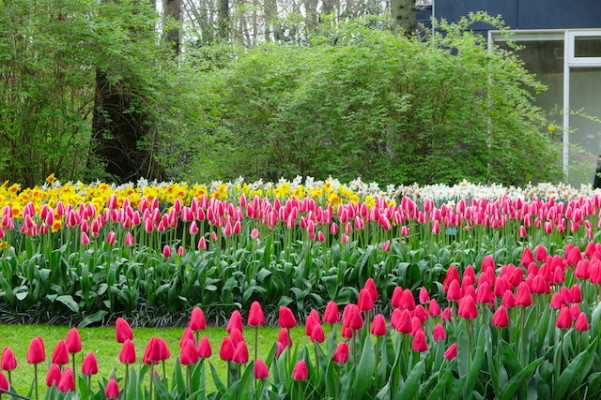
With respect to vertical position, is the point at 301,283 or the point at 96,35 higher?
the point at 96,35

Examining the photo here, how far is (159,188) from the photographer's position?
28.3ft

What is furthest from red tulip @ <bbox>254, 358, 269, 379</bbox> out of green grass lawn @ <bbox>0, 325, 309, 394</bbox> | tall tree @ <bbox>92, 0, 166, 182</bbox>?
tall tree @ <bbox>92, 0, 166, 182</bbox>

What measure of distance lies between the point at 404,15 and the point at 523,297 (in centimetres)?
1322

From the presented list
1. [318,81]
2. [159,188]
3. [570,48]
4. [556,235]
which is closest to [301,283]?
[556,235]

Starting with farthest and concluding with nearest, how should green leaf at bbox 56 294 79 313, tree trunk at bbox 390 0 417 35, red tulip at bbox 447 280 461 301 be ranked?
tree trunk at bbox 390 0 417 35
green leaf at bbox 56 294 79 313
red tulip at bbox 447 280 461 301

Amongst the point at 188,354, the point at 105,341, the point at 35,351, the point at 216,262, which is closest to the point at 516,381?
the point at 188,354

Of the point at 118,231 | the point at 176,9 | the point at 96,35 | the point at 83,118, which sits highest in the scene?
the point at 176,9

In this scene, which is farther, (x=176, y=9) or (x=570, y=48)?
(x=570, y=48)

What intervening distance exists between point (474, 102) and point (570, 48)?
15.6ft

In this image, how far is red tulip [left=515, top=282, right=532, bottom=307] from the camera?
310 centimetres

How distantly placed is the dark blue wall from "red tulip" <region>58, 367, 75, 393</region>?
50.0 feet

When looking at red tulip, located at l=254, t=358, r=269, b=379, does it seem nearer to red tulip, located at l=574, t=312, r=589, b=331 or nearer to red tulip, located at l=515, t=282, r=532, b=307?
red tulip, located at l=515, t=282, r=532, b=307

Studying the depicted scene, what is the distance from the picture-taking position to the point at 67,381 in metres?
2.45

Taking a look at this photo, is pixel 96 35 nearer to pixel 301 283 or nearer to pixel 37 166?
pixel 37 166
